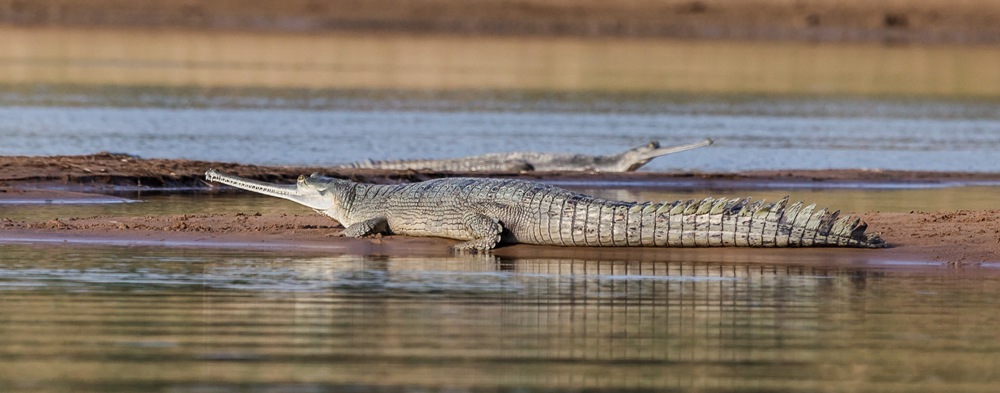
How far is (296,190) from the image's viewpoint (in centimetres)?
1197

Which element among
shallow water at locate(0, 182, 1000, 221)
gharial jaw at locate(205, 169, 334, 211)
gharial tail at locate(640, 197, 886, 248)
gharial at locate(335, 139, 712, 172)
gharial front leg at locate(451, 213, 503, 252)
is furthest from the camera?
gharial at locate(335, 139, 712, 172)

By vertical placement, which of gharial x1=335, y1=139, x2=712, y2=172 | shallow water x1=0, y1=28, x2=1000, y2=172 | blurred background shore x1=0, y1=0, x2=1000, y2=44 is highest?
blurred background shore x1=0, y1=0, x2=1000, y2=44

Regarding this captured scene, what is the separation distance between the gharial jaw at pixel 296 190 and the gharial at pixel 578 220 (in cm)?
10

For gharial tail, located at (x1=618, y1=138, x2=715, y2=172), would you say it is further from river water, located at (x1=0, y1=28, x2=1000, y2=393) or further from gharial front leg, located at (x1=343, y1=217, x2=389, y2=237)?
gharial front leg, located at (x1=343, y1=217, x2=389, y2=237)

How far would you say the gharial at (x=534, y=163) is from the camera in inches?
715

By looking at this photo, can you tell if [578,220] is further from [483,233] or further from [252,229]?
[252,229]

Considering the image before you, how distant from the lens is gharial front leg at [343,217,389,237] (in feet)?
37.4

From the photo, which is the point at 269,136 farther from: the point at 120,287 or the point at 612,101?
the point at 120,287

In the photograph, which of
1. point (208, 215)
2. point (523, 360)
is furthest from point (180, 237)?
point (523, 360)

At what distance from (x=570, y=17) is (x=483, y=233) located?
4730 centimetres

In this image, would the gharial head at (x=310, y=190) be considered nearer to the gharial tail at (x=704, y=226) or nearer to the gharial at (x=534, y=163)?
the gharial tail at (x=704, y=226)

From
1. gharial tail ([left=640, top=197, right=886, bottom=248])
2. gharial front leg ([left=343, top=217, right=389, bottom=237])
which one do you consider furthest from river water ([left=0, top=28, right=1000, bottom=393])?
gharial front leg ([left=343, top=217, right=389, bottom=237])

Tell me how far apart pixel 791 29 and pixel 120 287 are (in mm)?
51185

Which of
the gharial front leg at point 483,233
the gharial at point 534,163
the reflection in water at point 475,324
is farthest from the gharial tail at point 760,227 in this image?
the gharial at point 534,163
